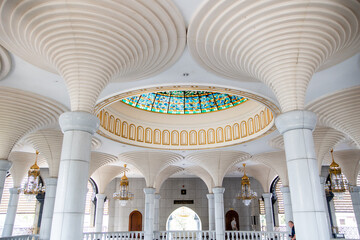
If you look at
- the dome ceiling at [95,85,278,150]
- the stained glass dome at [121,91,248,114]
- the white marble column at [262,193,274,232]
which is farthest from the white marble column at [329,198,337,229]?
the stained glass dome at [121,91,248,114]

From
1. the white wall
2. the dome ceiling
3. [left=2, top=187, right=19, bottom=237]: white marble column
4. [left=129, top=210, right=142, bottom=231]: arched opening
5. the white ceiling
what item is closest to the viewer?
the white ceiling

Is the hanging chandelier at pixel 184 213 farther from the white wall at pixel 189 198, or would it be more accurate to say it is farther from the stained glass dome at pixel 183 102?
the stained glass dome at pixel 183 102

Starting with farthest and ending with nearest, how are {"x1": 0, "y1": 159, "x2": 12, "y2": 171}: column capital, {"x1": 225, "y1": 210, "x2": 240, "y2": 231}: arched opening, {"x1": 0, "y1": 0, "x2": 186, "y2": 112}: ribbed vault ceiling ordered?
{"x1": 225, "y1": 210, "x2": 240, "y2": 231}: arched opening → {"x1": 0, "y1": 159, "x2": 12, "y2": 171}: column capital → {"x1": 0, "y1": 0, "x2": 186, "y2": 112}: ribbed vault ceiling

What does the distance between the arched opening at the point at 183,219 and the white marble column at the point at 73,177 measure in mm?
19511

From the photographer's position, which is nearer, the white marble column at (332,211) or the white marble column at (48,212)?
the white marble column at (48,212)

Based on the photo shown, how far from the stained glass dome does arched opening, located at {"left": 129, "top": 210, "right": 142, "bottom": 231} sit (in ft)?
38.6

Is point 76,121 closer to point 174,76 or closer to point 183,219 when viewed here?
point 174,76

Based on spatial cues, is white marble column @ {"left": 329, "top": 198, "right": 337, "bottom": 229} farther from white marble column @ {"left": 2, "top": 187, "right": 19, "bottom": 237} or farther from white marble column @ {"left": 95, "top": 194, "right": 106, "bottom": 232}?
white marble column @ {"left": 2, "top": 187, "right": 19, "bottom": 237}

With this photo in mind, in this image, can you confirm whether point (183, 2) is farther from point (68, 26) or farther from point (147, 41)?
point (68, 26)

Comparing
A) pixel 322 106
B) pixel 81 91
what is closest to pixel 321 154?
pixel 322 106

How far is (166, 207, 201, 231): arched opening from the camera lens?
77.9 feet

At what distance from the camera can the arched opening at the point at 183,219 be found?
2375 cm

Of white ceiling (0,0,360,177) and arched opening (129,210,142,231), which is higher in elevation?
white ceiling (0,0,360,177)

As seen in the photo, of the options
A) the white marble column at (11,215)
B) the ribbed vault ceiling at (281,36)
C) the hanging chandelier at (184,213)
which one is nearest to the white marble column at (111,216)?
the hanging chandelier at (184,213)
